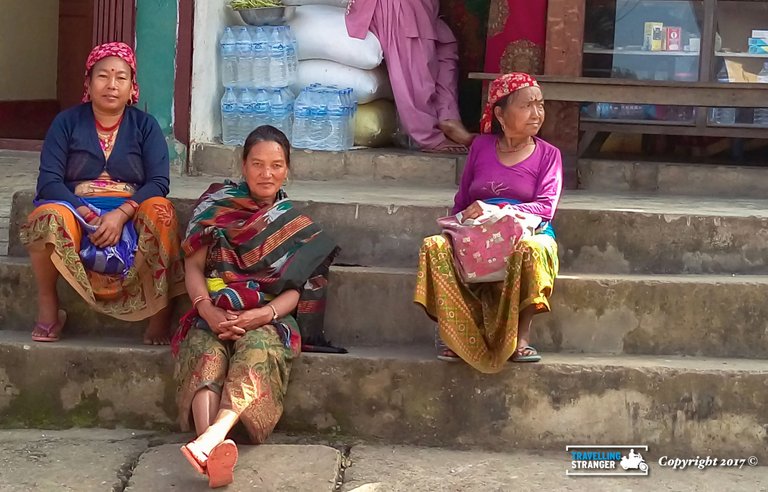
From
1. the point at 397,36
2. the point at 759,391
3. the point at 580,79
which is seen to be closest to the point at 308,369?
the point at 759,391

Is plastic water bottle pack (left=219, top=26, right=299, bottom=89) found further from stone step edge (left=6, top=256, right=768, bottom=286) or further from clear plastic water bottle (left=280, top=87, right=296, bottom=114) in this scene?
stone step edge (left=6, top=256, right=768, bottom=286)

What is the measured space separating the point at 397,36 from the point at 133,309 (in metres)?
2.78

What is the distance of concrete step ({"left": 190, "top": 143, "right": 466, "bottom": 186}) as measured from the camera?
5.64 m

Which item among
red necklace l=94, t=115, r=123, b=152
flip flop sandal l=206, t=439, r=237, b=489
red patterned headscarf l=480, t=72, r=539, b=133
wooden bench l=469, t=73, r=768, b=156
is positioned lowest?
flip flop sandal l=206, t=439, r=237, b=489

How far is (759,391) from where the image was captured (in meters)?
3.71

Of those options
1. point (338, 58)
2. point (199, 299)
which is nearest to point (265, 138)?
point (199, 299)

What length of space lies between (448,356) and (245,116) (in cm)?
256

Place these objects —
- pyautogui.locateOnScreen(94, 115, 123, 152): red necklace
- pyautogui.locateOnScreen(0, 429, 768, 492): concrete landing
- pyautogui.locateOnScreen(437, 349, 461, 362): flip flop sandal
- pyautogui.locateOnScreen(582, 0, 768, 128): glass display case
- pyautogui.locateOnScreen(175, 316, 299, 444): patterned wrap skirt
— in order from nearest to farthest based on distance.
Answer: pyautogui.locateOnScreen(0, 429, 768, 492): concrete landing, pyautogui.locateOnScreen(175, 316, 299, 444): patterned wrap skirt, pyautogui.locateOnScreen(437, 349, 461, 362): flip flop sandal, pyautogui.locateOnScreen(94, 115, 123, 152): red necklace, pyautogui.locateOnScreen(582, 0, 768, 128): glass display case

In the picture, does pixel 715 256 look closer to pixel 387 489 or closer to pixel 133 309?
pixel 387 489

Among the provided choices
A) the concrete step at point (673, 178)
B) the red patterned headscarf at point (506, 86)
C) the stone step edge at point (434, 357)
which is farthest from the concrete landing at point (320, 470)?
the concrete step at point (673, 178)

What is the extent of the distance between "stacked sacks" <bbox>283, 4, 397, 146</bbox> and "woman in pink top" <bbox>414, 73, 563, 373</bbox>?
1865 mm

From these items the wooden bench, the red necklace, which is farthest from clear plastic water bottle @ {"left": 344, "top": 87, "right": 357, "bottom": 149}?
the red necklace

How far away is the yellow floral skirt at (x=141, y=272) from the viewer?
3.92m

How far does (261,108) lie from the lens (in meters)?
5.85
